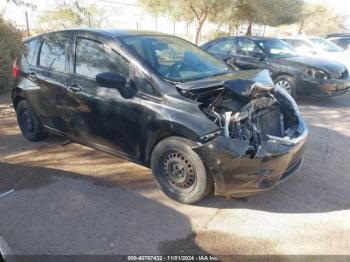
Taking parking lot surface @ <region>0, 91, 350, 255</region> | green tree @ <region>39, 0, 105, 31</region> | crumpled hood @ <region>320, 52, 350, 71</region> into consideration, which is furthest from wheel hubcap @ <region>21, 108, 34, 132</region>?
crumpled hood @ <region>320, 52, 350, 71</region>

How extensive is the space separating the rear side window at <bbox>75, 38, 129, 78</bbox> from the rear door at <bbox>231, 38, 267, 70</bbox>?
5376mm

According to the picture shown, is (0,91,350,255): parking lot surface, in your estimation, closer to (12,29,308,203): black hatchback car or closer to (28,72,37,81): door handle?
(12,29,308,203): black hatchback car

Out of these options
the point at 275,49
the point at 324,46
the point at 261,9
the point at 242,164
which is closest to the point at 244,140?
the point at 242,164

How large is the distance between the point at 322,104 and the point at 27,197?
281 inches

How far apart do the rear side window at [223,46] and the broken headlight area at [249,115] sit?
571cm

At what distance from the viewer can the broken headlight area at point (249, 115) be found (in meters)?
3.15

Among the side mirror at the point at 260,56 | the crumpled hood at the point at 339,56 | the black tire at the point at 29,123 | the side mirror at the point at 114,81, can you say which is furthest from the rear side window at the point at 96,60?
the crumpled hood at the point at 339,56

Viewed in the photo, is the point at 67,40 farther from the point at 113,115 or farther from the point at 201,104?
the point at 201,104

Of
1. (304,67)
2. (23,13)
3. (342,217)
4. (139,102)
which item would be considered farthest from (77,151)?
(23,13)

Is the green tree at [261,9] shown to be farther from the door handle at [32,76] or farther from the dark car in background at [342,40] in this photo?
the door handle at [32,76]

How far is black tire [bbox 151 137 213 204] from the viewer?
10.7 feet

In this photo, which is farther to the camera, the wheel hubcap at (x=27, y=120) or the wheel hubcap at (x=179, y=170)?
the wheel hubcap at (x=27, y=120)

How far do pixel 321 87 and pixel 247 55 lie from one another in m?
2.07

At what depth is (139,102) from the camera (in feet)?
11.7
